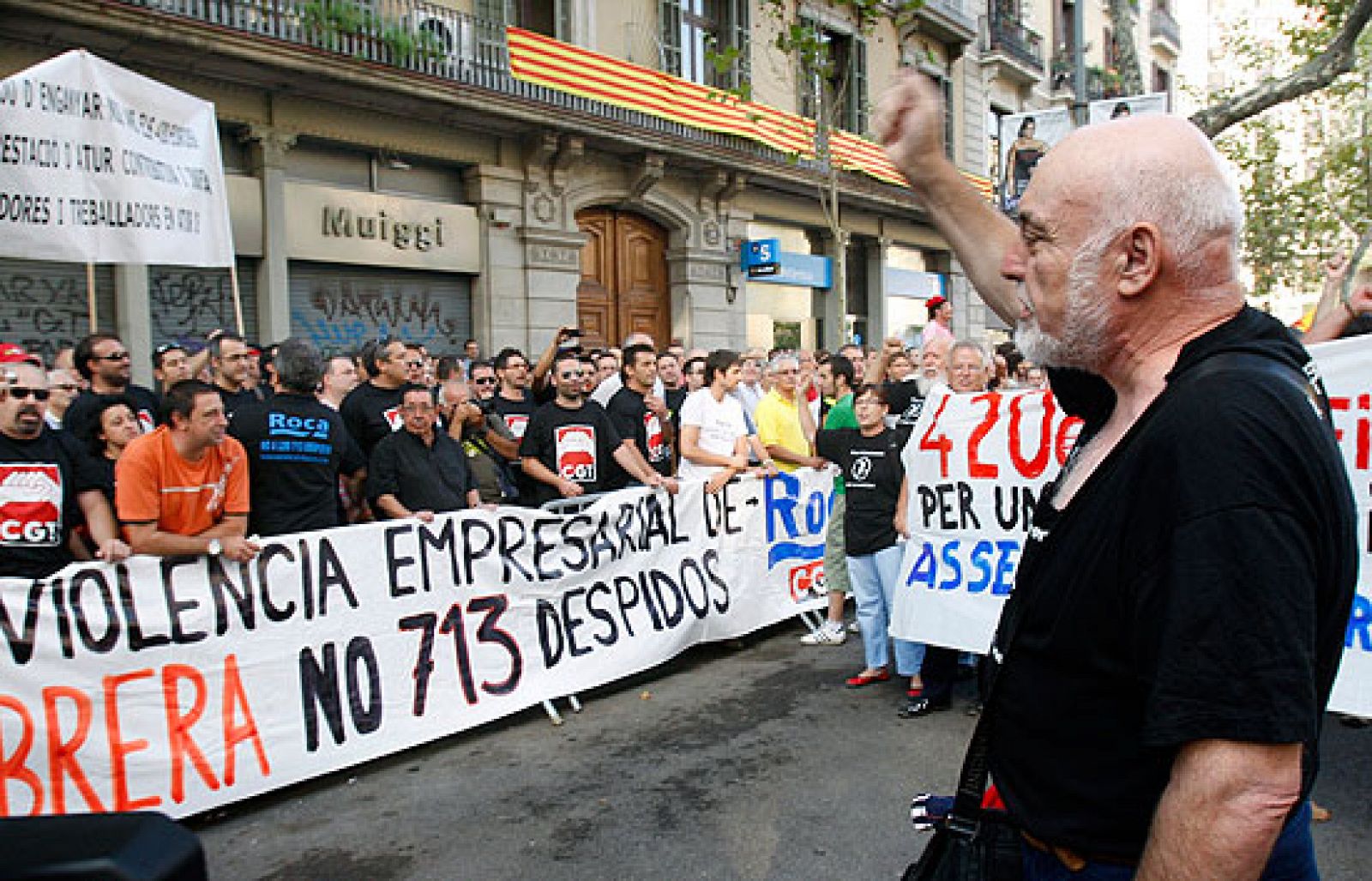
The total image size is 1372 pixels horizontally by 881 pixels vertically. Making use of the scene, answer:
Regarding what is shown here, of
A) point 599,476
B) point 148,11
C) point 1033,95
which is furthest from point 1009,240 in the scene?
point 1033,95

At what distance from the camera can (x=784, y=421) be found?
7.79 metres

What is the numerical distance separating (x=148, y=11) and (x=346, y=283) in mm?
3748

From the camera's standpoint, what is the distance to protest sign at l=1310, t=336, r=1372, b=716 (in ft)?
14.1

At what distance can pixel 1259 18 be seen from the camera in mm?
51469

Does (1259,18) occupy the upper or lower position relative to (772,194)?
upper

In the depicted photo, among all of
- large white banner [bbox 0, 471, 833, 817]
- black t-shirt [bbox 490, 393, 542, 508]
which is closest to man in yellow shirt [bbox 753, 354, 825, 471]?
large white banner [bbox 0, 471, 833, 817]

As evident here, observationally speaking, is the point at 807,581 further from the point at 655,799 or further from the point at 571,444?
the point at 655,799

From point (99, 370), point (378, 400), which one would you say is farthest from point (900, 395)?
point (99, 370)

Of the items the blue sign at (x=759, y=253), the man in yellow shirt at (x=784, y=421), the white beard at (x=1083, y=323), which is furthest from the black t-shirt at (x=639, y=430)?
the blue sign at (x=759, y=253)

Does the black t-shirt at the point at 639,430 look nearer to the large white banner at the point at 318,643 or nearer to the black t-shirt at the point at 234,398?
the large white banner at the point at 318,643

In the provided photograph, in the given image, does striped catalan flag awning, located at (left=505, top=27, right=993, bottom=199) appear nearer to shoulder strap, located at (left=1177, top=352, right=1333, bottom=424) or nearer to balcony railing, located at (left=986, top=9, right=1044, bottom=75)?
balcony railing, located at (left=986, top=9, right=1044, bottom=75)

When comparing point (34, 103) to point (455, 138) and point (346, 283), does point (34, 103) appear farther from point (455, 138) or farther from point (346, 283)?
point (455, 138)

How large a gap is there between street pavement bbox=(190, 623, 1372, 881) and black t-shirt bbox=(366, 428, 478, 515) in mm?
1282

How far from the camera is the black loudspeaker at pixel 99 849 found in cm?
82
